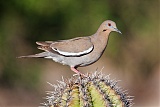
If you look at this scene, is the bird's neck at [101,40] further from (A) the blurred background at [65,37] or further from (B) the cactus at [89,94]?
(A) the blurred background at [65,37]

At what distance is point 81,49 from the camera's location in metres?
8.25

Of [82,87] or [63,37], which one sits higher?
[63,37]

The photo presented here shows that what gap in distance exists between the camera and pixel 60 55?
8273 mm

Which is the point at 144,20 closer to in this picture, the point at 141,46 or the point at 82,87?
the point at 141,46

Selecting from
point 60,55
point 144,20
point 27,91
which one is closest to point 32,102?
point 27,91

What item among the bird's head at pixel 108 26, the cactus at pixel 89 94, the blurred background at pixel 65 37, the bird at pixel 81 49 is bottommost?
the cactus at pixel 89 94

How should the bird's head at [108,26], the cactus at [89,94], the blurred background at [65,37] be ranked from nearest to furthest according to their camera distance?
the cactus at [89,94]
the bird's head at [108,26]
the blurred background at [65,37]

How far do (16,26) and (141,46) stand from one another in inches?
192

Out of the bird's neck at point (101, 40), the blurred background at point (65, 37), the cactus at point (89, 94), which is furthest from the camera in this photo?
the blurred background at point (65, 37)

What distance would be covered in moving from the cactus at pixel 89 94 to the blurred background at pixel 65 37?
11105 millimetres

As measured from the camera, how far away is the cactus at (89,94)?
256 inches

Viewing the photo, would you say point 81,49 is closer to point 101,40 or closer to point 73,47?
point 73,47

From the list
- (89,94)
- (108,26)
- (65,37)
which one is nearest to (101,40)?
(108,26)

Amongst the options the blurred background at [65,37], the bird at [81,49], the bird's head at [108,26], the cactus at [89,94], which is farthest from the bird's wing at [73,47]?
the blurred background at [65,37]
